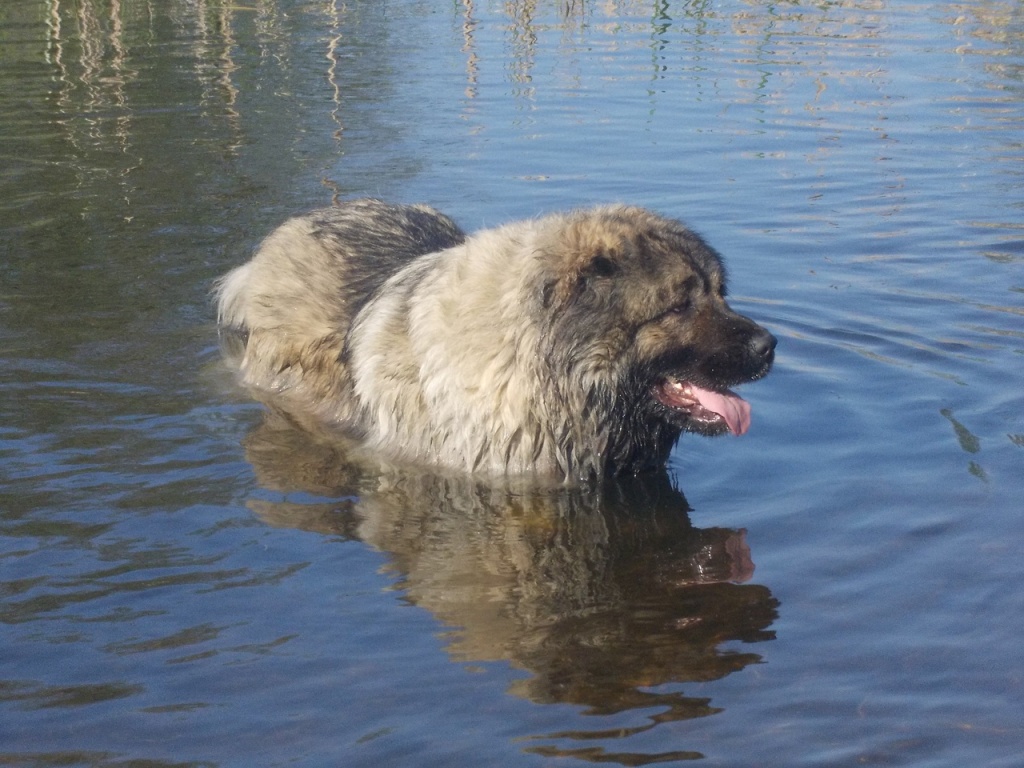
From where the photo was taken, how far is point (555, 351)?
18.3 feet

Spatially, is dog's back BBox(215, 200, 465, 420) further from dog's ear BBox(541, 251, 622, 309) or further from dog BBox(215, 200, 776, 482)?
dog's ear BBox(541, 251, 622, 309)

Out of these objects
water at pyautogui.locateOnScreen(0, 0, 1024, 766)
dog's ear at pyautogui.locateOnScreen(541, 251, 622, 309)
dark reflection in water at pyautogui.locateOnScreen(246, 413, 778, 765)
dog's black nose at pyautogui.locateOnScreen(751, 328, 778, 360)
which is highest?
dog's ear at pyautogui.locateOnScreen(541, 251, 622, 309)

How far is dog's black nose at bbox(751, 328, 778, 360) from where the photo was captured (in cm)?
557

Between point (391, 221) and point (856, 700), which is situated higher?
point (391, 221)

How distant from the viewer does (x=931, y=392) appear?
686 cm

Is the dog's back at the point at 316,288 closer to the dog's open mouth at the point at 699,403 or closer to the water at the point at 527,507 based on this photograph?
the water at the point at 527,507

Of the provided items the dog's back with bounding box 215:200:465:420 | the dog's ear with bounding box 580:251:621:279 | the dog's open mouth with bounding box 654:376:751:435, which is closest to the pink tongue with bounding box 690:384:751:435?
the dog's open mouth with bounding box 654:376:751:435

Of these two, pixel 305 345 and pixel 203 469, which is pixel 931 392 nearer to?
pixel 305 345

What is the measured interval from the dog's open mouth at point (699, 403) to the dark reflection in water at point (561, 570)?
0.40 m

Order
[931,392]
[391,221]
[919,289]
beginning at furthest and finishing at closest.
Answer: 1. [919,289]
2. [391,221]
3. [931,392]

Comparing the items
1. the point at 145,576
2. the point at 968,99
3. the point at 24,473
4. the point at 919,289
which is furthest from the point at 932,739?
the point at 968,99

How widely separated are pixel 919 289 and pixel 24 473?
5653mm

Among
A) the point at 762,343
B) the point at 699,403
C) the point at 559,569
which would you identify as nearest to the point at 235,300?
the point at 699,403

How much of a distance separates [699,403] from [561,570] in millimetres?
1108
